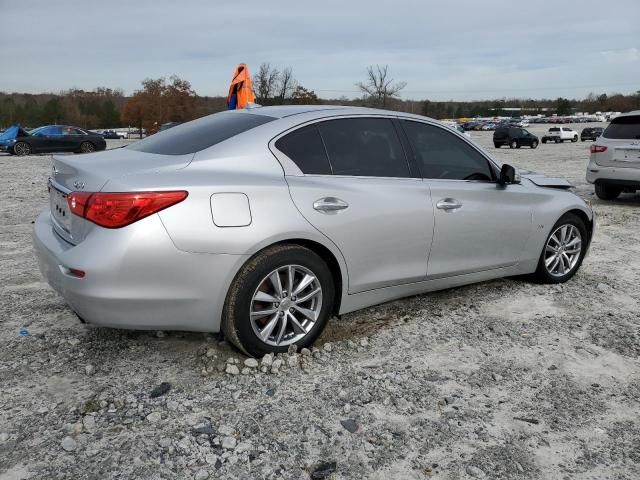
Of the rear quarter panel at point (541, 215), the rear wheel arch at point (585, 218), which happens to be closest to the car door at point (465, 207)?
the rear quarter panel at point (541, 215)

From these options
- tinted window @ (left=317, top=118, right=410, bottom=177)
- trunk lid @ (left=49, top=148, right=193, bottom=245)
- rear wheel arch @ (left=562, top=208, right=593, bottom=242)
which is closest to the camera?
trunk lid @ (left=49, top=148, right=193, bottom=245)

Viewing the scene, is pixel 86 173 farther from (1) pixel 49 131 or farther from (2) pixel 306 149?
(1) pixel 49 131

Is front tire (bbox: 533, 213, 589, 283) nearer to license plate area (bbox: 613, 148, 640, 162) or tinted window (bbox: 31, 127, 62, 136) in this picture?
license plate area (bbox: 613, 148, 640, 162)

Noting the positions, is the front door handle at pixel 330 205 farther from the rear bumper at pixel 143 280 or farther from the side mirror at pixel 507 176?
the side mirror at pixel 507 176

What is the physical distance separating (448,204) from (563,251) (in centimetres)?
176

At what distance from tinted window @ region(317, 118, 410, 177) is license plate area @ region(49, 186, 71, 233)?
1667 millimetres

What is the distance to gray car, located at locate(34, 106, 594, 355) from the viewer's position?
10.1 feet

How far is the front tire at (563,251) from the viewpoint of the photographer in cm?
517

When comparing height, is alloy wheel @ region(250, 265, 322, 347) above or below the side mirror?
below

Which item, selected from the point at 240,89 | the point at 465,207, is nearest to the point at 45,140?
the point at 240,89

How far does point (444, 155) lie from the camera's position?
443cm

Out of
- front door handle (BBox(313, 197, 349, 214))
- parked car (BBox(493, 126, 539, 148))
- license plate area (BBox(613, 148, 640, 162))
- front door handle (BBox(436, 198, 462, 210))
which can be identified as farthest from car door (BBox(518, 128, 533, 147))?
front door handle (BBox(313, 197, 349, 214))

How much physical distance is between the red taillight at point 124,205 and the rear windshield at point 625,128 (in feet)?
29.9

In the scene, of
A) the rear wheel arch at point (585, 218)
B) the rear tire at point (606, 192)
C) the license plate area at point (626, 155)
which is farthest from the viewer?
the rear tire at point (606, 192)
